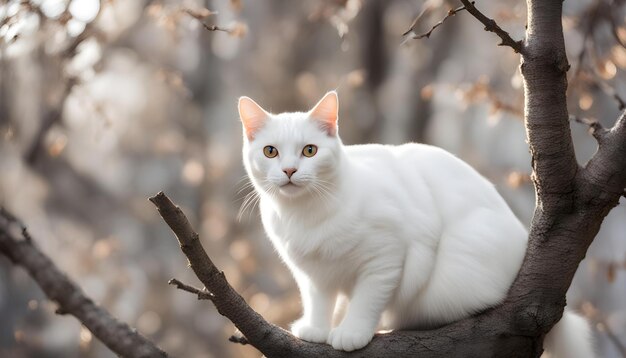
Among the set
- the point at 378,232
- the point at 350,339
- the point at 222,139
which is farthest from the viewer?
the point at 222,139

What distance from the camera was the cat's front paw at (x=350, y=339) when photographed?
1790 mm

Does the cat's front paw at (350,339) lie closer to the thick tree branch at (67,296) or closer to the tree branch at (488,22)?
the thick tree branch at (67,296)

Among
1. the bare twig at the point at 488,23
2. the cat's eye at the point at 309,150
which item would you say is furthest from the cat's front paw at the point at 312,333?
the bare twig at the point at 488,23

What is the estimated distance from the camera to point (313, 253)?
1.94 m

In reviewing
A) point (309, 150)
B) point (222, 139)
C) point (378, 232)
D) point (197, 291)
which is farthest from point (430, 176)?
point (222, 139)

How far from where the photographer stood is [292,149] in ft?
6.61

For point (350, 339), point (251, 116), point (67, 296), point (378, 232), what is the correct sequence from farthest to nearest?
point (251, 116)
point (378, 232)
point (350, 339)
point (67, 296)

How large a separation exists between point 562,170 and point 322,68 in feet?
15.0

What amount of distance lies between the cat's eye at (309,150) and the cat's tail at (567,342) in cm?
92

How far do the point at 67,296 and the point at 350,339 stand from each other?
773 millimetres

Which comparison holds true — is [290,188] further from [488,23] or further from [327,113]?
[488,23]

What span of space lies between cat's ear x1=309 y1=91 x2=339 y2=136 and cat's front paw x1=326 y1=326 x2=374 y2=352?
0.63 metres

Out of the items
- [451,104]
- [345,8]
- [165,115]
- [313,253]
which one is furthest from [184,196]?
[313,253]

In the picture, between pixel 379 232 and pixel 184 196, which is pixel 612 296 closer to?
pixel 184 196
